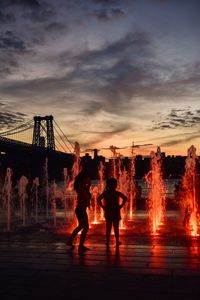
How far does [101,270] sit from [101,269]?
0.06m

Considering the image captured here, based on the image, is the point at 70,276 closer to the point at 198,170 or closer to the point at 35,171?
the point at 198,170

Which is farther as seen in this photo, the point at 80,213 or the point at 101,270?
the point at 80,213

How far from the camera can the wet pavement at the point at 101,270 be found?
464 cm

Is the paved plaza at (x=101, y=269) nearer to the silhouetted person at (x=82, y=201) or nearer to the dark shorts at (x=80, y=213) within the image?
the silhouetted person at (x=82, y=201)

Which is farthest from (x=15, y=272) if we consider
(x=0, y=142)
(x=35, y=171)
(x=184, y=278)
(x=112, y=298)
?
(x=35, y=171)

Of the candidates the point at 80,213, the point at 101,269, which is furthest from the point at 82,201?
the point at 101,269

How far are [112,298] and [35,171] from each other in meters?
48.6

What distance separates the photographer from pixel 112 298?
14.5 ft

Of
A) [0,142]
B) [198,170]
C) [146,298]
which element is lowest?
[146,298]

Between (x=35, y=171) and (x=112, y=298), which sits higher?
(x=35, y=171)

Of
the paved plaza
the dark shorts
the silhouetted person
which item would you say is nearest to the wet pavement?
the paved plaza

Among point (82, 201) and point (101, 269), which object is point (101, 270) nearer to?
point (101, 269)

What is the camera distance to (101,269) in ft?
18.9

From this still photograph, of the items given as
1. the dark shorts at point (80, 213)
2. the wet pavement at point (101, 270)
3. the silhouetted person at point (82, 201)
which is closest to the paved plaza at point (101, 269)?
the wet pavement at point (101, 270)
